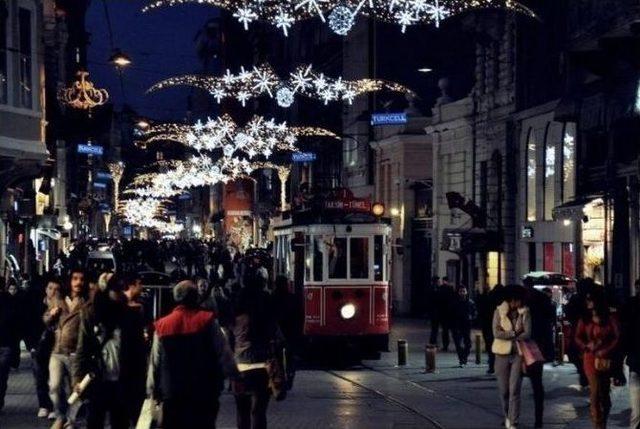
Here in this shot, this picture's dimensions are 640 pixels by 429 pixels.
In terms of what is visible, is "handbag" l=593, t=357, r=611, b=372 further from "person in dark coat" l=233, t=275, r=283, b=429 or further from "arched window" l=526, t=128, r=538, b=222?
"arched window" l=526, t=128, r=538, b=222

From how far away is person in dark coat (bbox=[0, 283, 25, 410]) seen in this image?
748 inches

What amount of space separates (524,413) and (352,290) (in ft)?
32.1

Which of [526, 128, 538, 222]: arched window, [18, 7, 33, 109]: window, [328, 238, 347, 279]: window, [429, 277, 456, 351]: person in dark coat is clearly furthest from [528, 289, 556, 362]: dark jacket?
[526, 128, 538, 222]: arched window

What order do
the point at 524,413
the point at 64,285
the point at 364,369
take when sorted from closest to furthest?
the point at 64,285 → the point at 524,413 → the point at 364,369

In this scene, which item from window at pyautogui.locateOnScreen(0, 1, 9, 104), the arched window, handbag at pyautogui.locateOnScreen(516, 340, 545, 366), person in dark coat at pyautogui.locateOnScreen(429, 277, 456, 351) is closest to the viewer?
handbag at pyautogui.locateOnScreen(516, 340, 545, 366)

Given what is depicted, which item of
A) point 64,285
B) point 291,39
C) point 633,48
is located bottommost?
point 64,285

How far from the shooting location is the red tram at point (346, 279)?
30312 millimetres

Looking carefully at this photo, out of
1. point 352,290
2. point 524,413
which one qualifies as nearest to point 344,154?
point 352,290

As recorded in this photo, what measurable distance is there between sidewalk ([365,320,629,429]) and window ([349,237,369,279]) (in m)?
1.92

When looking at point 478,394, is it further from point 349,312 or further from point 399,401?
point 349,312

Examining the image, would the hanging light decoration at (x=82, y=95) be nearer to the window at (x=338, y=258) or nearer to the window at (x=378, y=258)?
the window at (x=338, y=258)

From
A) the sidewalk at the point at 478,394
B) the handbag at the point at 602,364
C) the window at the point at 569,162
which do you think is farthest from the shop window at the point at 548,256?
the handbag at the point at 602,364

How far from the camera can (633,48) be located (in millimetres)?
31469

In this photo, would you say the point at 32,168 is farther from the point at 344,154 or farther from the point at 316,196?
the point at 344,154
